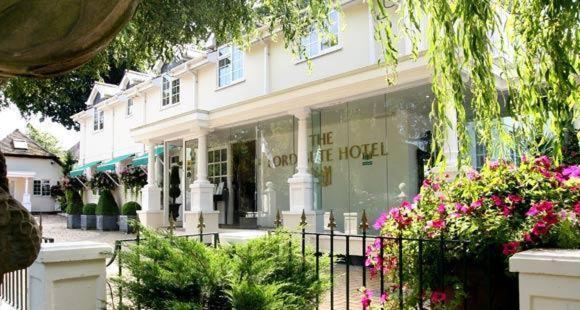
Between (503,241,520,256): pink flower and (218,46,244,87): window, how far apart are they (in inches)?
546

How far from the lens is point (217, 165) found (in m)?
16.6

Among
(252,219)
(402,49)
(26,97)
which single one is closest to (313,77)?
(402,49)

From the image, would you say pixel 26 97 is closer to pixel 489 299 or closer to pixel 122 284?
pixel 122 284

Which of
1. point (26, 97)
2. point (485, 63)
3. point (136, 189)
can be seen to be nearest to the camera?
point (485, 63)

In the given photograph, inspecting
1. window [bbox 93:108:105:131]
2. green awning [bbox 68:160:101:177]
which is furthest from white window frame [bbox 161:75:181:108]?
window [bbox 93:108:105:131]

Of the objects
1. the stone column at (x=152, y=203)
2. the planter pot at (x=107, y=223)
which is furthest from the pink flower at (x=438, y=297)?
the planter pot at (x=107, y=223)

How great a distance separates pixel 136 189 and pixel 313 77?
37.9 ft

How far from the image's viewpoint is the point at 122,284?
11.7 feet

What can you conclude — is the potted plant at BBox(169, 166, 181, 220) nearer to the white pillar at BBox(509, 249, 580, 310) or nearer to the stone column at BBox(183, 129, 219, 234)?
the stone column at BBox(183, 129, 219, 234)

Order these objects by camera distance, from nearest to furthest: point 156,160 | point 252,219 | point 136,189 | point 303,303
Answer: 1. point 303,303
2. point 252,219
3. point 156,160
4. point 136,189

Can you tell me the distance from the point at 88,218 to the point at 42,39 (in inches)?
888

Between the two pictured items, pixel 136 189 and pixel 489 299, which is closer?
pixel 489 299

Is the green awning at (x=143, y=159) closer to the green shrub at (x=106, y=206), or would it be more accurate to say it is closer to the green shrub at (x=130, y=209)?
the green shrub at (x=130, y=209)

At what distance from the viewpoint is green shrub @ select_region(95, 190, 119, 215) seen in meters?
21.5
